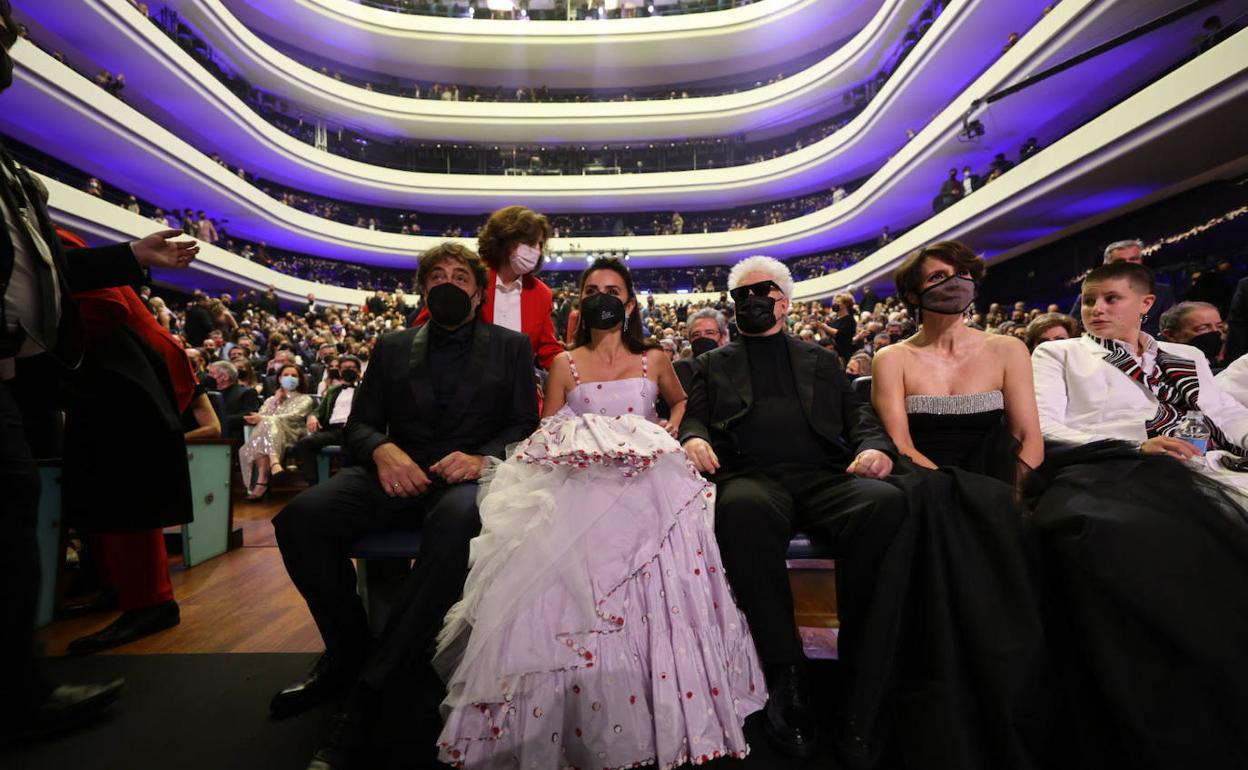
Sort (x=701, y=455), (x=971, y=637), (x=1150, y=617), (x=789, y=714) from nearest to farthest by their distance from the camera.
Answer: (x=1150, y=617) → (x=971, y=637) → (x=789, y=714) → (x=701, y=455)

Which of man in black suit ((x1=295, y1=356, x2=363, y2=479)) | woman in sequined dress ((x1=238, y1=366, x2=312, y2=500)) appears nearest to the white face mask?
man in black suit ((x1=295, y1=356, x2=363, y2=479))

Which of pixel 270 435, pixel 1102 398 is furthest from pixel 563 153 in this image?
pixel 1102 398

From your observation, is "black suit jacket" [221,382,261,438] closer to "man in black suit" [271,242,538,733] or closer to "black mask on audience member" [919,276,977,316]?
"man in black suit" [271,242,538,733]

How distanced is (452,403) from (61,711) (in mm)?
1363

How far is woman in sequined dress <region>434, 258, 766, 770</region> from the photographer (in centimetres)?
139

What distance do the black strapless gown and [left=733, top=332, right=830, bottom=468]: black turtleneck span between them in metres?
0.46

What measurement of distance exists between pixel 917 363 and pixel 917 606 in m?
0.93

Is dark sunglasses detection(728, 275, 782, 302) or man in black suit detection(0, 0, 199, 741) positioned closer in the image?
man in black suit detection(0, 0, 199, 741)

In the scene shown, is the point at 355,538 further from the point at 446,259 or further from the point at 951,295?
the point at 951,295

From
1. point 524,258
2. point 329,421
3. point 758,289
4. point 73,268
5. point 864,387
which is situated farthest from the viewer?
point 329,421

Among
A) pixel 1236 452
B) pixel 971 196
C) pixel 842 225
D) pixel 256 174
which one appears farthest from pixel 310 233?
pixel 1236 452

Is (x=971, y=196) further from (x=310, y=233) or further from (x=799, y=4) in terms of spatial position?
(x=310, y=233)

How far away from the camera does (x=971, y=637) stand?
139cm

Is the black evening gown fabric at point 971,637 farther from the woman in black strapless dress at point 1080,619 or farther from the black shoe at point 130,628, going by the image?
the black shoe at point 130,628
